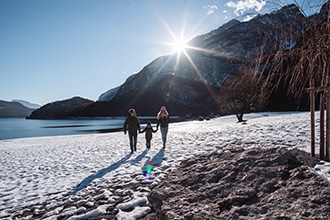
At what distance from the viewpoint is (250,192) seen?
3.06 meters

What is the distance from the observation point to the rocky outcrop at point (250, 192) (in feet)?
8.18

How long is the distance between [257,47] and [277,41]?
0.89ft

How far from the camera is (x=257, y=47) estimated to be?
3.12m

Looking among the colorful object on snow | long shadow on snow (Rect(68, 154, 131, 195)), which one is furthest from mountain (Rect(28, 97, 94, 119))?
the colorful object on snow

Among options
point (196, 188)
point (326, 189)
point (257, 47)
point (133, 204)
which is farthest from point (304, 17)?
point (133, 204)

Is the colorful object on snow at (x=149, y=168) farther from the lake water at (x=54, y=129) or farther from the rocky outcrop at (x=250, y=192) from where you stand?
the lake water at (x=54, y=129)

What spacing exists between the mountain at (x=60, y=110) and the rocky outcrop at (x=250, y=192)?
5991 inches

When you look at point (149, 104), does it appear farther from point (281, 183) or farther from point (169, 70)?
point (281, 183)

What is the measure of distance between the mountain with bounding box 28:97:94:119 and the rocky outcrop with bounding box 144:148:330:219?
5991 inches

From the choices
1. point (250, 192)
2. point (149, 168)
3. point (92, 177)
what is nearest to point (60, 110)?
point (92, 177)

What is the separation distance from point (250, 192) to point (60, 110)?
594ft

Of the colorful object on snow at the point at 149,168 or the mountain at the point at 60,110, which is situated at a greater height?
the mountain at the point at 60,110

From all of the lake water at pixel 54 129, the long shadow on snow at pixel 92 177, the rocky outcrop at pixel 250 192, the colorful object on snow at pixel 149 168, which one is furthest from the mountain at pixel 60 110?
the rocky outcrop at pixel 250 192

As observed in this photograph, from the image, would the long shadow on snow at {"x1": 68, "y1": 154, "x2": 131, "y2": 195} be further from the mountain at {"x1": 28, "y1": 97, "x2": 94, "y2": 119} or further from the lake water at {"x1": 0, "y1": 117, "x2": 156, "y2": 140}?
the mountain at {"x1": 28, "y1": 97, "x2": 94, "y2": 119}
